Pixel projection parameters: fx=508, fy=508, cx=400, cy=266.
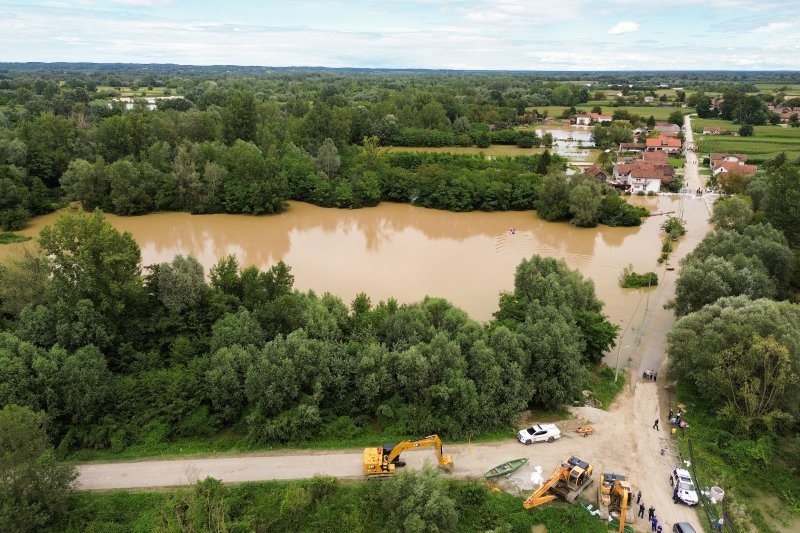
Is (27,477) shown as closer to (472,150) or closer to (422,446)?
(422,446)

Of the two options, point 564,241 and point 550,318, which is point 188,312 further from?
point 564,241

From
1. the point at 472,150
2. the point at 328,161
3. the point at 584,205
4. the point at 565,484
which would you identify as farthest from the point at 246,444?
the point at 472,150

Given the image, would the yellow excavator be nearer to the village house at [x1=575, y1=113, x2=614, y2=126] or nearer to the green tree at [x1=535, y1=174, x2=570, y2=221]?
the green tree at [x1=535, y1=174, x2=570, y2=221]

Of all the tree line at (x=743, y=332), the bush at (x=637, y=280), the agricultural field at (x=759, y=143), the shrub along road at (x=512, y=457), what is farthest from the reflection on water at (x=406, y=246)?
the agricultural field at (x=759, y=143)

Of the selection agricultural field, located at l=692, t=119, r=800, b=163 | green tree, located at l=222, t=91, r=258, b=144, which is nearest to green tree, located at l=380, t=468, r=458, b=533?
green tree, located at l=222, t=91, r=258, b=144

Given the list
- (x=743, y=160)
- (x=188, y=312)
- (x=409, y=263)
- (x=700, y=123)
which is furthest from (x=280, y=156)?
(x=700, y=123)

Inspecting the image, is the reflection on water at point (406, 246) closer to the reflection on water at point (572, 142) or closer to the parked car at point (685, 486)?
the parked car at point (685, 486)
